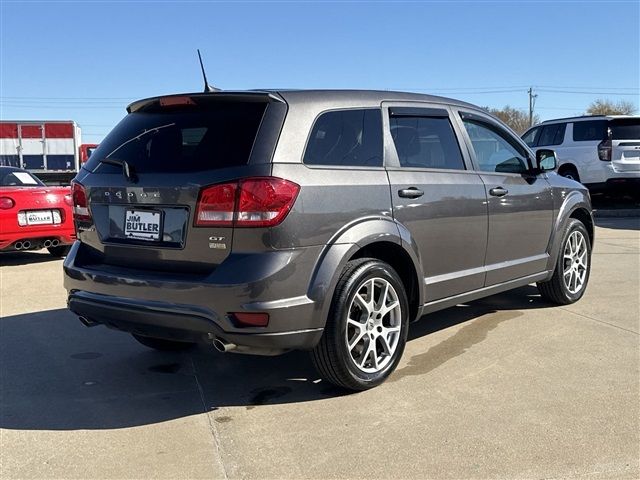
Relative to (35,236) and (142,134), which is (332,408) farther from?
(35,236)

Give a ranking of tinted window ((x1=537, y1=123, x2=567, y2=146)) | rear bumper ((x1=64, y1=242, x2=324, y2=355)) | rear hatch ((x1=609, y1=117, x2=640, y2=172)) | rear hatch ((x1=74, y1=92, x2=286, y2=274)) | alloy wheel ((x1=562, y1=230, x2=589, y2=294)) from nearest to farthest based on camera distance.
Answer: rear bumper ((x1=64, y1=242, x2=324, y2=355))
rear hatch ((x1=74, y1=92, x2=286, y2=274))
alloy wheel ((x1=562, y1=230, x2=589, y2=294))
rear hatch ((x1=609, y1=117, x2=640, y2=172))
tinted window ((x1=537, y1=123, x2=567, y2=146))

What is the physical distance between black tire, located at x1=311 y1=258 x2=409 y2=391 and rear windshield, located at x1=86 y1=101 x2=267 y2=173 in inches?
36.5

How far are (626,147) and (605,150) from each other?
0.42 meters

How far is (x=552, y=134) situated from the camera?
15.1 meters

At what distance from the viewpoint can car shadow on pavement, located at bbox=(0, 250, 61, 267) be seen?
9.19 meters

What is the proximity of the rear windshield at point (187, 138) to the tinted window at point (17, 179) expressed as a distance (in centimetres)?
547

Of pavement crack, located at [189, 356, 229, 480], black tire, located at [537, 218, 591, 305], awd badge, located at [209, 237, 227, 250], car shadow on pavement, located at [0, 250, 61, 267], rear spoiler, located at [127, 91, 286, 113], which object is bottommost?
pavement crack, located at [189, 356, 229, 480]

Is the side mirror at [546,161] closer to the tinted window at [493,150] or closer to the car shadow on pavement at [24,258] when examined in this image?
the tinted window at [493,150]

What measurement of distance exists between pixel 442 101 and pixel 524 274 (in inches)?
64.7

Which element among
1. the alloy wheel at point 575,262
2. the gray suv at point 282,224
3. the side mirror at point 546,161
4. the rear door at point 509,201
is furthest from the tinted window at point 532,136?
the gray suv at point 282,224

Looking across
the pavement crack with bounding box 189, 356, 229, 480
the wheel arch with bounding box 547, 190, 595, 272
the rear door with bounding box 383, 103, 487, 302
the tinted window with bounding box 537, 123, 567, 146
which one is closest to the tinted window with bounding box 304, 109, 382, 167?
the rear door with bounding box 383, 103, 487, 302

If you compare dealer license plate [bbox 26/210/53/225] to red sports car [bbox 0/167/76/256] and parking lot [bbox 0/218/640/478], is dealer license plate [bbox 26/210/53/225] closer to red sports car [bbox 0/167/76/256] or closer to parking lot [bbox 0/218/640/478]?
red sports car [bbox 0/167/76/256]

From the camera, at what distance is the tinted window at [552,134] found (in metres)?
14.8

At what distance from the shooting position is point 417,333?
5152 millimetres
